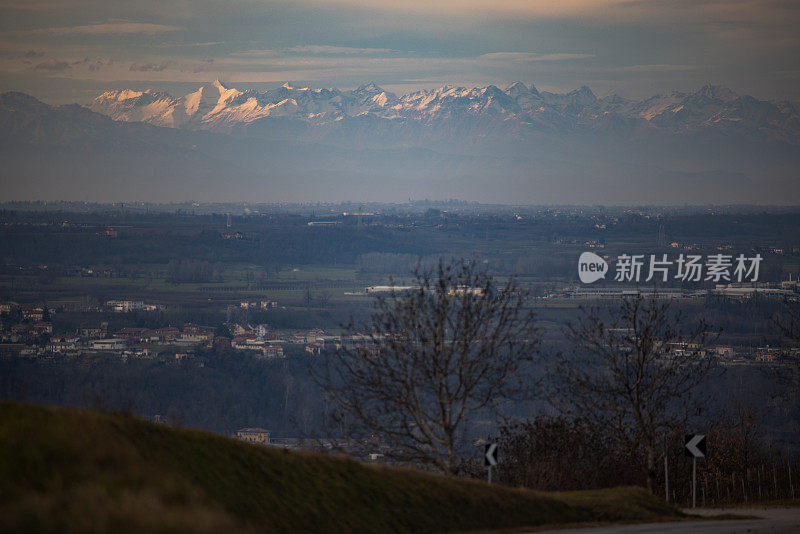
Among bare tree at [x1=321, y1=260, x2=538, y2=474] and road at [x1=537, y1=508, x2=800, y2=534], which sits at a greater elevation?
bare tree at [x1=321, y1=260, x2=538, y2=474]

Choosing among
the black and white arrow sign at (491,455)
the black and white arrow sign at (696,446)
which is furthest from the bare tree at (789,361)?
the black and white arrow sign at (491,455)

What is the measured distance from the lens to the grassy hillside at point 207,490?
10812mm

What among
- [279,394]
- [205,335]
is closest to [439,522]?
[279,394]

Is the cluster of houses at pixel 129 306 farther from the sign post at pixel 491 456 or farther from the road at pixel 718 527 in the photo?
the road at pixel 718 527

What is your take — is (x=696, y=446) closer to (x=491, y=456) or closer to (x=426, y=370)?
(x=491, y=456)

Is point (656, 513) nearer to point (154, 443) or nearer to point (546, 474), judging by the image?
point (546, 474)

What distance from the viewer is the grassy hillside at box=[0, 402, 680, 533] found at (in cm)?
1081

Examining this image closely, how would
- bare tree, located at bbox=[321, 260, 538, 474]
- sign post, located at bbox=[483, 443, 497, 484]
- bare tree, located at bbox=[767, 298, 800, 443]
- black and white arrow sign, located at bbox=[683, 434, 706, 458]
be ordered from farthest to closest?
1. bare tree, located at bbox=[767, 298, 800, 443]
2. bare tree, located at bbox=[321, 260, 538, 474]
3. black and white arrow sign, located at bbox=[683, 434, 706, 458]
4. sign post, located at bbox=[483, 443, 497, 484]

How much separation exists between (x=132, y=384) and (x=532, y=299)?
67567 millimetres

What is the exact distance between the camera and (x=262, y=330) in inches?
5950

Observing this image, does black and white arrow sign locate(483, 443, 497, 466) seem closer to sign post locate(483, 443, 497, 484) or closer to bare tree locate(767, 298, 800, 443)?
Result: sign post locate(483, 443, 497, 484)

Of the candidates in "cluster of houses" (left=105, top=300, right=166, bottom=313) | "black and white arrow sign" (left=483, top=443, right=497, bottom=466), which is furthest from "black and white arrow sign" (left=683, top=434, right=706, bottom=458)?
"cluster of houses" (left=105, top=300, right=166, bottom=313)

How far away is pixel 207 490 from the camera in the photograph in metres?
14.4

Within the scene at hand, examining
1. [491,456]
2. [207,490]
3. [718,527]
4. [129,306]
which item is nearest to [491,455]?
[491,456]
